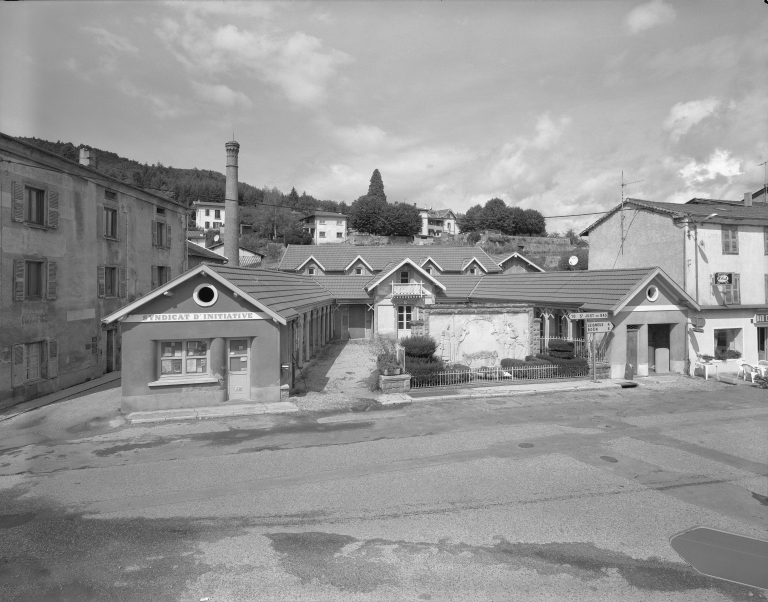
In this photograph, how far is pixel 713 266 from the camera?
24500 millimetres

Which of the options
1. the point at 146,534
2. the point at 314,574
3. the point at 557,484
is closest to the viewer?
the point at 314,574

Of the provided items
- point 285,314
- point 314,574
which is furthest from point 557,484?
point 285,314

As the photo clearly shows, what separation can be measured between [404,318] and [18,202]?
22.1 meters

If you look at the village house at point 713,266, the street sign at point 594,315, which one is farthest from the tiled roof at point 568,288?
the village house at point 713,266

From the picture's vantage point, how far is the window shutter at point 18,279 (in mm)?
18016

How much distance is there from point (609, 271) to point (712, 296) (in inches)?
200

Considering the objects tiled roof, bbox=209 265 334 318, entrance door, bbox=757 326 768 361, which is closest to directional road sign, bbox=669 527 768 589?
tiled roof, bbox=209 265 334 318

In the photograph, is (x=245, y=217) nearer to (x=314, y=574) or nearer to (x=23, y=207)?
(x=23, y=207)

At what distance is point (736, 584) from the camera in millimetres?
6910

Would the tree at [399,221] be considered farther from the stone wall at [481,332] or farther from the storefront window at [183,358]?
the storefront window at [183,358]

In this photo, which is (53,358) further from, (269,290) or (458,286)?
(458,286)

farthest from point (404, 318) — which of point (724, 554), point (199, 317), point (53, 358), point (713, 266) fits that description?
point (724, 554)

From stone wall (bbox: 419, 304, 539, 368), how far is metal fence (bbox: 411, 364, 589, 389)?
955 mm

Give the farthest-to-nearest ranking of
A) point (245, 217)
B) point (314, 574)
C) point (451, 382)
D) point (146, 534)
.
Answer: point (245, 217)
point (451, 382)
point (146, 534)
point (314, 574)
